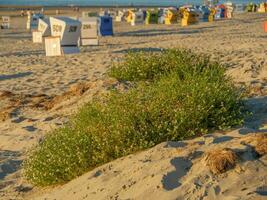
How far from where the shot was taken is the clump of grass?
489 cm

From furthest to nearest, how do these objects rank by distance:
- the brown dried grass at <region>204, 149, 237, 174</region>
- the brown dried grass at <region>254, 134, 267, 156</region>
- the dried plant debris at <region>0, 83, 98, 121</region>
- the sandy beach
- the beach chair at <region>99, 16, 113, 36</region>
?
the beach chair at <region>99, 16, 113, 36</region> < the dried plant debris at <region>0, 83, 98, 121</region> < the brown dried grass at <region>254, 134, 267, 156</region> < the brown dried grass at <region>204, 149, 237, 174</region> < the sandy beach

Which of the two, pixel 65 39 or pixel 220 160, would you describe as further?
pixel 65 39

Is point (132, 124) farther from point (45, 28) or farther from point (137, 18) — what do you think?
point (137, 18)

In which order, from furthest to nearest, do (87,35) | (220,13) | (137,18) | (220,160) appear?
(220,13)
(137,18)
(87,35)
(220,160)

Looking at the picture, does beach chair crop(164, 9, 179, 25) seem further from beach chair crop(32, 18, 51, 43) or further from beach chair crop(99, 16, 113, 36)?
beach chair crop(32, 18, 51, 43)

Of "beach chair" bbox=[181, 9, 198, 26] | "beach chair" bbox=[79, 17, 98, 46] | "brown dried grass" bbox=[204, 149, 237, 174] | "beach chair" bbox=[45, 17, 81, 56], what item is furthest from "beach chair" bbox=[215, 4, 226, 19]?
"brown dried grass" bbox=[204, 149, 237, 174]

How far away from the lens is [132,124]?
502cm

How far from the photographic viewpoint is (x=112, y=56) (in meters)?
16.2

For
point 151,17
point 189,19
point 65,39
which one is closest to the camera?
point 65,39

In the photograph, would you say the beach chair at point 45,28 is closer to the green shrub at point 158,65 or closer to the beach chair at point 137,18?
the green shrub at point 158,65

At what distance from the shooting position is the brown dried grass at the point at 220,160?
153 inches

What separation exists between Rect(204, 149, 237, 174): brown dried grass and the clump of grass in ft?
2.81

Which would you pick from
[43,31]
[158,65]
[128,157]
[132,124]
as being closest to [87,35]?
[43,31]

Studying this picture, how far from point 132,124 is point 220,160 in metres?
1.28
